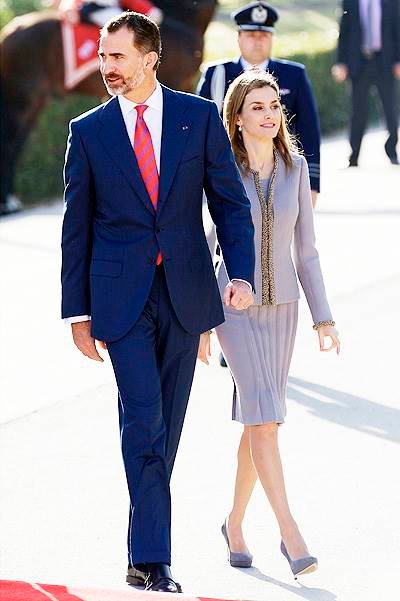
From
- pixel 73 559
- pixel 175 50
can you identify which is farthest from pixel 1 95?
pixel 73 559

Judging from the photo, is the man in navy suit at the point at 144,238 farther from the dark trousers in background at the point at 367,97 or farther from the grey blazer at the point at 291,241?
the dark trousers in background at the point at 367,97

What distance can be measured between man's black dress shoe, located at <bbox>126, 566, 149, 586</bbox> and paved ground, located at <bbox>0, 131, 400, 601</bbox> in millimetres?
216

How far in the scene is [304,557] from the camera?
521cm

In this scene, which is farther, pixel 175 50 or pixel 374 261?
pixel 175 50

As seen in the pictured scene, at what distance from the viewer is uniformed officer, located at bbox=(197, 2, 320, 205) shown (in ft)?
25.6

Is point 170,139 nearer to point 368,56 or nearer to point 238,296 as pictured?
point 238,296

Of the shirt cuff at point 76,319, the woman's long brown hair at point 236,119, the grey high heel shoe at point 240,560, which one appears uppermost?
the woman's long brown hair at point 236,119

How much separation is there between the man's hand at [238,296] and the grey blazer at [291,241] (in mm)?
312

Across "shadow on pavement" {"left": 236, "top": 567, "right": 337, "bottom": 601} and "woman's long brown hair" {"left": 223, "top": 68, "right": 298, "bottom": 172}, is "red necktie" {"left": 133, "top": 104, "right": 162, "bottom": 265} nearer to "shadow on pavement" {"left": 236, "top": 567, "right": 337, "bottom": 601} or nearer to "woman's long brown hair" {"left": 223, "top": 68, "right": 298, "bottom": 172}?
"woman's long brown hair" {"left": 223, "top": 68, "right": 298, "bottom": 172}

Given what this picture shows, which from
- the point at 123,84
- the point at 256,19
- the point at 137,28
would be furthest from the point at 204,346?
the point at 256,19

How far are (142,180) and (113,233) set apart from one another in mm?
192

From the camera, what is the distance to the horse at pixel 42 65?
14422 millimetres

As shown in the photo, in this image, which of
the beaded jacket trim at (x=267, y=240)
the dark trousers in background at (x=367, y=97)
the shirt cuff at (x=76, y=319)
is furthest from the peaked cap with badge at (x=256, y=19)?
the dark trousers in background at (x=367, y=97)

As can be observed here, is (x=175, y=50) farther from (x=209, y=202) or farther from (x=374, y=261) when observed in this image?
(x=209, y=202)
